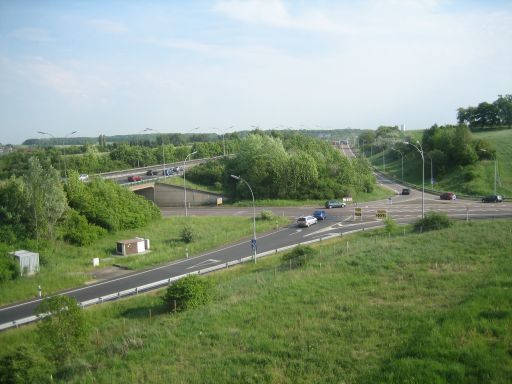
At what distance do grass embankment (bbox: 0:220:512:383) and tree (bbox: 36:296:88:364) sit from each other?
0.78m

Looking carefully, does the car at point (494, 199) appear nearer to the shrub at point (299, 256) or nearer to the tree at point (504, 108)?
the shrub at point (299, 256)

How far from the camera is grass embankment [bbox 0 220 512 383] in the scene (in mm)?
13188

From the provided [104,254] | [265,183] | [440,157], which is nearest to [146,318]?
[104,254]

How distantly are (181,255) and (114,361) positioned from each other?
19.5 meters

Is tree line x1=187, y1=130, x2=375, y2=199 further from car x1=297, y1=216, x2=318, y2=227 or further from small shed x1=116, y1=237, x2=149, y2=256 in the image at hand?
small shed x1=116, y1=237, x2=149, y2=256

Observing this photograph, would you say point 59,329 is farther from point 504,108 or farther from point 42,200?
point 504,108

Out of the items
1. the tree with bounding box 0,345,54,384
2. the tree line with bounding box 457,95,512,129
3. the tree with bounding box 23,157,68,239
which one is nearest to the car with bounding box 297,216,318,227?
the tree with bounding box 23,157,68,239

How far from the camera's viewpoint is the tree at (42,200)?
35.3m

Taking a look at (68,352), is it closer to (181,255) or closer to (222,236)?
(181,255)

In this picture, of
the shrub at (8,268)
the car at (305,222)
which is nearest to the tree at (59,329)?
the shrub at (8,268)

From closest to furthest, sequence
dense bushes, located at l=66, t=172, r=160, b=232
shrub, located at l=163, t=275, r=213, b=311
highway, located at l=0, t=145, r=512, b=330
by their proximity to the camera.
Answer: shrub, located at l=163, t=275, r=213, b=311 < highway, located at l=0, t=145, r=512, b=330 < dense bushes, located at l=66, t=172, r=160, b=232

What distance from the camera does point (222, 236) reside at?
1586 inches

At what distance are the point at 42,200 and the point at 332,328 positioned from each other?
27.6m

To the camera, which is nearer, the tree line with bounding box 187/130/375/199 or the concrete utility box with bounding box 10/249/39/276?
the concrete utility box with bounding box 10/249/39/276
